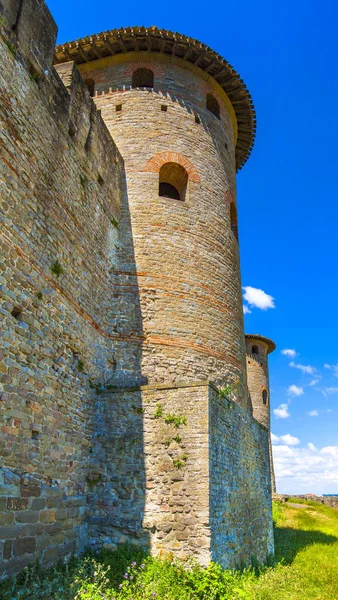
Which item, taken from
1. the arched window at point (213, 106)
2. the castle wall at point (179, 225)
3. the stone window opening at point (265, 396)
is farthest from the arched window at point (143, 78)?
the stone window opening at point (265, 396)

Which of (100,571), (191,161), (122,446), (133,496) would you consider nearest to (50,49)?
(191,161)

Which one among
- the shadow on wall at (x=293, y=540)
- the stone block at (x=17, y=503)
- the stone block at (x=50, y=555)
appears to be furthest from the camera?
the shadow on wall at (x=293, y=540)

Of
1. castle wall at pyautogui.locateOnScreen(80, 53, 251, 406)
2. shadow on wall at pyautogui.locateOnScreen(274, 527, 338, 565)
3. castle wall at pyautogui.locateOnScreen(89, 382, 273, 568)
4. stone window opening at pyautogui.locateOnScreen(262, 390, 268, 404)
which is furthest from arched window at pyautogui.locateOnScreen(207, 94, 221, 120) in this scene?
stone window opening at pyautogui.locateOnScreen(262, 390, 268, 404)

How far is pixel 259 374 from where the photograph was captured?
24.8 m

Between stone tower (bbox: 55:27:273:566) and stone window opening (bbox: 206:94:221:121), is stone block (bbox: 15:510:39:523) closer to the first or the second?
stone tower (bbox: 55:27:273:566)

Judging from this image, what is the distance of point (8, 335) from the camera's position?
18.1ft

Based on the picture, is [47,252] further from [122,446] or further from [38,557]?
[38,557]

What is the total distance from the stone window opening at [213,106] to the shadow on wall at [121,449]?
634 centimetres

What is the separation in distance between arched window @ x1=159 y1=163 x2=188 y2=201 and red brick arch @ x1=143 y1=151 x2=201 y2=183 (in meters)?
0.10

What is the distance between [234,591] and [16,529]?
3.12 metres

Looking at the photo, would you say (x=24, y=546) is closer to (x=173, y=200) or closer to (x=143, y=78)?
(x=173, y=200)

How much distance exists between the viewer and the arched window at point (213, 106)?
1240cm

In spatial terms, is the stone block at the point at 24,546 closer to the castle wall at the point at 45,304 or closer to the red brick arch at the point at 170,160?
the castle wall at the point at 45,304

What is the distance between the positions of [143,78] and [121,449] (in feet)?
29.6
